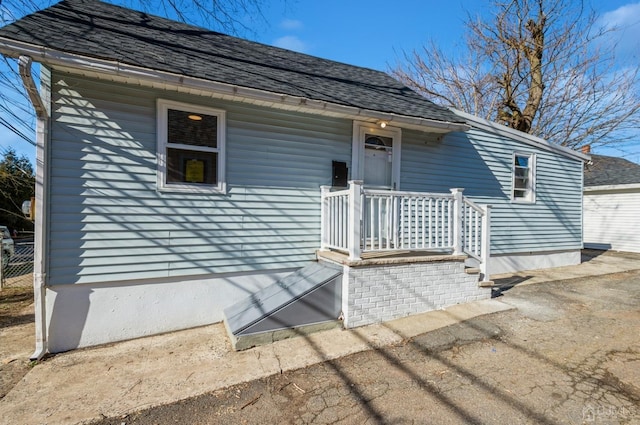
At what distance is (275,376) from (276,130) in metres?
3.58

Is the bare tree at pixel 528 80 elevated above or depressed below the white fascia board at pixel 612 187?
above

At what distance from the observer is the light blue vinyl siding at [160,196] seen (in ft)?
12.4

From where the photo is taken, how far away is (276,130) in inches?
194

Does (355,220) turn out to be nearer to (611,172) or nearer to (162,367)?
(162,367)

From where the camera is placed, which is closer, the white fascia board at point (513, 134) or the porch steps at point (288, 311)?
the porch steps at point (288, 311)

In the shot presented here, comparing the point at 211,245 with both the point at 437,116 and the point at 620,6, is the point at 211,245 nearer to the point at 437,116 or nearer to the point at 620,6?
the point at 437,116

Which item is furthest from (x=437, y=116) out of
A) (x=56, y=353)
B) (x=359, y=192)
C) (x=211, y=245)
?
(x=56, y=353)

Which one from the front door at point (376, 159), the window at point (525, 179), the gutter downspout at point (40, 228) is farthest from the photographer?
the window at point (525, 179)

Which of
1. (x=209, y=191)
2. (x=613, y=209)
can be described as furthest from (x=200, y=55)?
(x=613, y=209)

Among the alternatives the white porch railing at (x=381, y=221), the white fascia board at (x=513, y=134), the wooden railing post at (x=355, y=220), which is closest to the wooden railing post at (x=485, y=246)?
the white porch railing at (x=381, y=221)

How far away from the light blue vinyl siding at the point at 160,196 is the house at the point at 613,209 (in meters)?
13.4

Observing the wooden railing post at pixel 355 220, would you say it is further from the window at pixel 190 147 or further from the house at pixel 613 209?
the house at pixel 613 209

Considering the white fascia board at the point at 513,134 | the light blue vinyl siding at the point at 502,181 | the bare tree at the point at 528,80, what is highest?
the bare tree at the point at 528,80

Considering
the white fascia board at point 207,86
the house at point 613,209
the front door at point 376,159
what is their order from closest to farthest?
the white fascia board at point 207,86
the front door at point 376,159
the house at point 613,209
